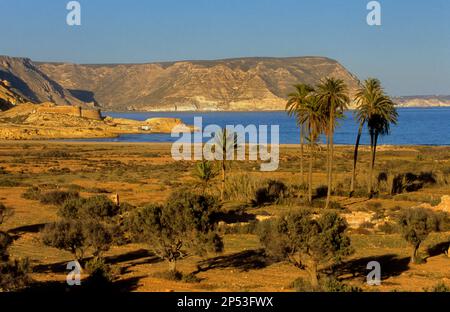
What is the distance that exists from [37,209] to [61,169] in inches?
1173

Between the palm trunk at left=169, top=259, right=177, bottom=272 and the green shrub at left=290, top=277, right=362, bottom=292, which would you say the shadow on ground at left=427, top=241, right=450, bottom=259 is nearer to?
the green shrub at left=290, top=277, right=362, bottom=292

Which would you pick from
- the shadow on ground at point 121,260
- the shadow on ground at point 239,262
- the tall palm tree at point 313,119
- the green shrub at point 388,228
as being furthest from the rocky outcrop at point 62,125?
the shadow on ground at point 239,262

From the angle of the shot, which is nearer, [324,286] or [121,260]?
[324,286]

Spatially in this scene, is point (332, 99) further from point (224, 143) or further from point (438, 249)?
point (438, 249)

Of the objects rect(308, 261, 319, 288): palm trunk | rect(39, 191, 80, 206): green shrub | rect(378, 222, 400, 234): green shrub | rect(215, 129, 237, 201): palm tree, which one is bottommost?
rect(378, 222, 400, 234): green shrub

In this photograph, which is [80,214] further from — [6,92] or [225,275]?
[6,92]

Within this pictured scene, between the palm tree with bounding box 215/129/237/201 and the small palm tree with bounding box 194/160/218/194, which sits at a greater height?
the palm tree with bounding box 215/129/237/201

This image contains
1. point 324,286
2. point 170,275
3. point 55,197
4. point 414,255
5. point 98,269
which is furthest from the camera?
point 55,197

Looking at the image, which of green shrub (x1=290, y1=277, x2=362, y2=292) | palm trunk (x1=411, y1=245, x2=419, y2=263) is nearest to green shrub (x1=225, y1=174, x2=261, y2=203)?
palm trunk (x1=411, y1=245, x2=419, y2=263)

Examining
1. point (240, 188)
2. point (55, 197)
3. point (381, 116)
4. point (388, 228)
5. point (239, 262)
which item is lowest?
point (388, 228)

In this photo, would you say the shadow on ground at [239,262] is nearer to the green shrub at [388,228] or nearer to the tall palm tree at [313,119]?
the green shrub at [388,228]

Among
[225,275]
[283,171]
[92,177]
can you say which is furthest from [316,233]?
[283,171]

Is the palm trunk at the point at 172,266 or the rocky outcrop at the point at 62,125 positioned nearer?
the palm trunk at the point at 172,266

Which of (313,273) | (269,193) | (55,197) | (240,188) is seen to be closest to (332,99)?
(269,193)
